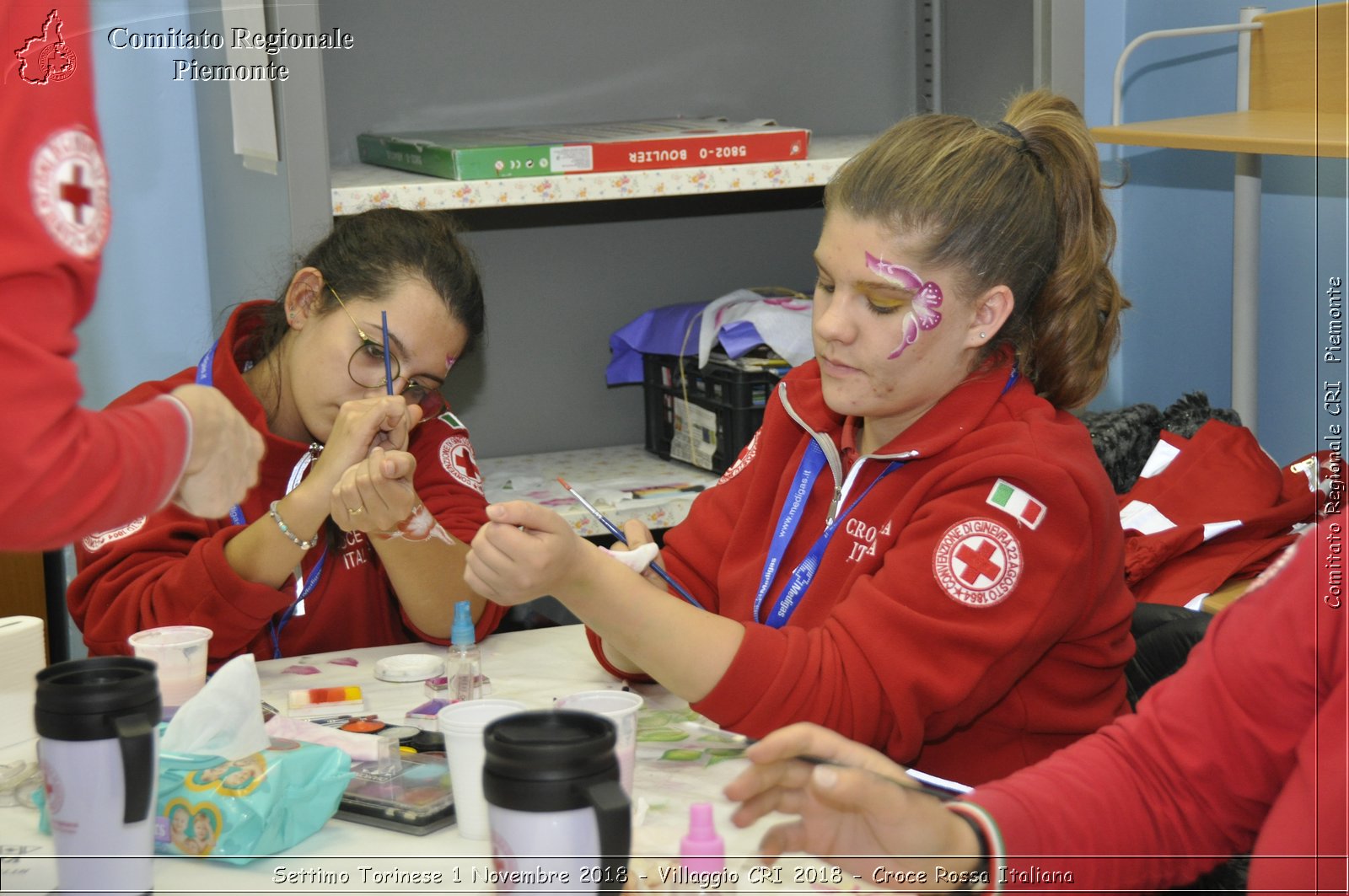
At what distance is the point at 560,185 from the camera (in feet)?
6.43

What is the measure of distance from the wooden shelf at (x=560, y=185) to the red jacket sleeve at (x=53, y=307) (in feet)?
3.68

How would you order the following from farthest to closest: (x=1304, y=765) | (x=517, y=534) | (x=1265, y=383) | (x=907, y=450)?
(x=1265, y=383)
(x=907, y=450)
(x=517, y=534)
(x=1304, y=765)

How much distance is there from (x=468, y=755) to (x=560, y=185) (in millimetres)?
1145

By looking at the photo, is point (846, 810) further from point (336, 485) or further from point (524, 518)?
point (336, 485)

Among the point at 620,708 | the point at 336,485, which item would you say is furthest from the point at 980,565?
the point at 336,485

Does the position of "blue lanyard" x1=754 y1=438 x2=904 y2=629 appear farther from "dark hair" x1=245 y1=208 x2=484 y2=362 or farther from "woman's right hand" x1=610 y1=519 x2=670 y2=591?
"dark hair" x1=245 y1=208 x2=484 y2=362

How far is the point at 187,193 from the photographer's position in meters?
2.37

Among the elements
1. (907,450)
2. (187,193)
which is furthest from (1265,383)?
(187,193)

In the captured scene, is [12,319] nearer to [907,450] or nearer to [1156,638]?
[907,450]

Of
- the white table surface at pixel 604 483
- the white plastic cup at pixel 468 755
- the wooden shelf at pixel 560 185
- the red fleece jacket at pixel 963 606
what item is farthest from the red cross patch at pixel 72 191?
the white table surface at pixel 604 483

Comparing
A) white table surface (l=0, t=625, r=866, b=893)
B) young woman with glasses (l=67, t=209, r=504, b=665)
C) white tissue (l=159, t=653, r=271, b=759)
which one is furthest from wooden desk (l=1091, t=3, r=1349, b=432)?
white tissue (l=159, t=653, r=271, b=759)

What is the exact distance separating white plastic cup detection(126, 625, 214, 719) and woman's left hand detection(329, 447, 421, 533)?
0.76ft

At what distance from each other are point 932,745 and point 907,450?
0.28 meters

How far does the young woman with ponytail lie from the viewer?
1.17 metres
